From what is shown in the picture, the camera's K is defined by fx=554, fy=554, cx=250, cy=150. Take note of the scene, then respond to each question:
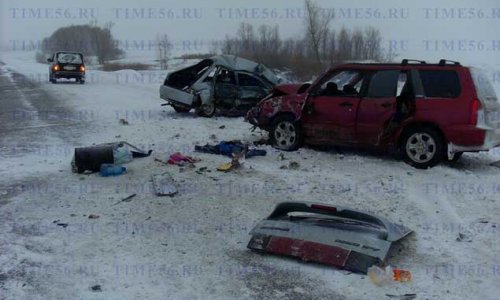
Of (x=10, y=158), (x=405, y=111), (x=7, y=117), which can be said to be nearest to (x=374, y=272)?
(x=405, y=111)

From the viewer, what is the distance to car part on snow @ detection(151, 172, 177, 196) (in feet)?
22.6

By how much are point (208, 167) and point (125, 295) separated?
418 cm

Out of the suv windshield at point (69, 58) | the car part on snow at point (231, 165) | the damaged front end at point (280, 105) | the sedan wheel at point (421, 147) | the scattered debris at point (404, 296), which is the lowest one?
the scattered debris at point (404, 296)

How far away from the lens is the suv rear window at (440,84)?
26.9 ft

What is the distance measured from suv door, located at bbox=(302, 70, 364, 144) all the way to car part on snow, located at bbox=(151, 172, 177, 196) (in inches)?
116

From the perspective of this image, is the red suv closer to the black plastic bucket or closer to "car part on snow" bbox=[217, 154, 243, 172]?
"car part on snow" bbox=[217, 154, 243, 172]

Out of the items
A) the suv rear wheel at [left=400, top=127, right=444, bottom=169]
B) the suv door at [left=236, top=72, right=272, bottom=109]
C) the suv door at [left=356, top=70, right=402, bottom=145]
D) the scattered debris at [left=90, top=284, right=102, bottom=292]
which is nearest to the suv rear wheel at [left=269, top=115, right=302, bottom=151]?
the suv door at [left=356, top=70, right=402, bottom=145]

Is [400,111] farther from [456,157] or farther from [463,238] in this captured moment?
[463,238]

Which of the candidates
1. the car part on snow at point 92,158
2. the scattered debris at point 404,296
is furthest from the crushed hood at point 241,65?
the scattered debris at point 404,296

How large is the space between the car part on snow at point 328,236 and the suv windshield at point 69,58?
88.2 ft

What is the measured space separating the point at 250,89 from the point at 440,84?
6723 millimetres

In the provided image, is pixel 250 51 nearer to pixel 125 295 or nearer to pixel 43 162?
pixel 43 162

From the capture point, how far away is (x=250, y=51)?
49875 mm

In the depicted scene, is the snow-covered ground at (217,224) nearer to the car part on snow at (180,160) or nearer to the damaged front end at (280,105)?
the car part on snow at (180,160)
